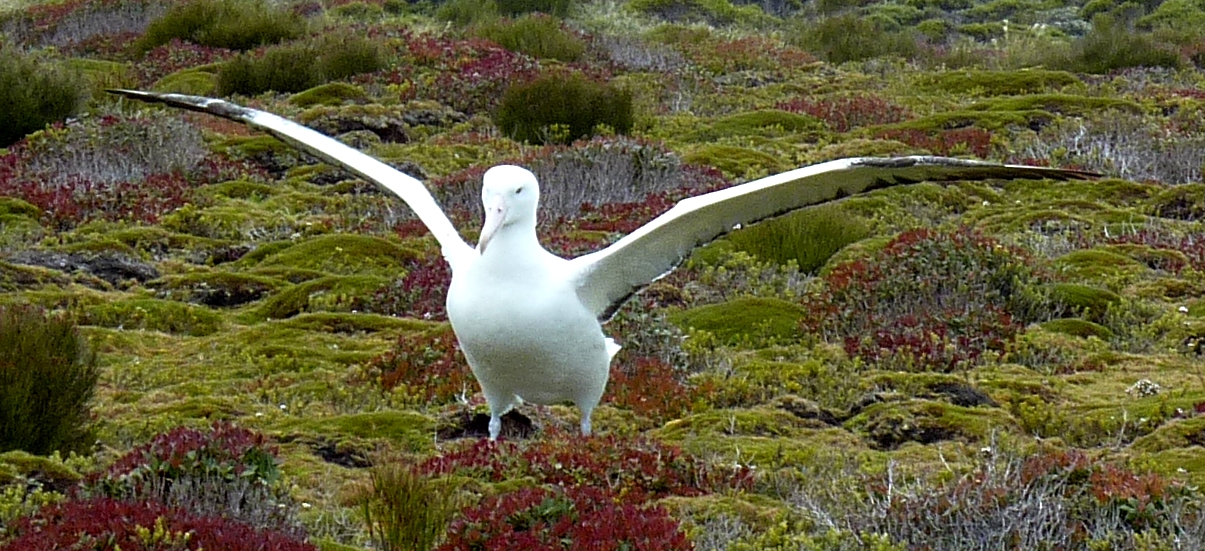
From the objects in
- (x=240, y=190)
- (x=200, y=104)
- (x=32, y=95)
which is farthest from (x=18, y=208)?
(x=200, y=104)

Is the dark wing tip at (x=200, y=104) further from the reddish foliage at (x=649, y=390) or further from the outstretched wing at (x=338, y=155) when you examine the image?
the reddish foliage at (x=649, y=390)

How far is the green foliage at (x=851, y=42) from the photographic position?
23000mm

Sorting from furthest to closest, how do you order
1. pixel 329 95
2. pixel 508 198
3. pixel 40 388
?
1. pixel 329 95
2. pixel 508 198
3. pixel 40 388

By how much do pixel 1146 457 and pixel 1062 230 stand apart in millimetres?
5503

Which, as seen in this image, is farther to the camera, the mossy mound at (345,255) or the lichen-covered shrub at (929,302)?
the mossy mound at (345,255)

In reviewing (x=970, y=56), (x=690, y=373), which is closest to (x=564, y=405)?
(x=690, y=373)

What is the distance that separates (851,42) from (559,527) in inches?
755

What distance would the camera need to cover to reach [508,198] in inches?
260

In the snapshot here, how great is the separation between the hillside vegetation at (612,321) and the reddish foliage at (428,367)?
0.02 metres

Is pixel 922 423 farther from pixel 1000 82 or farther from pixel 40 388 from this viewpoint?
pixel 1000 82

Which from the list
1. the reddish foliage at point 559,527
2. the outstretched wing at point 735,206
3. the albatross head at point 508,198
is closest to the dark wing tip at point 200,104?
the albatross head at point 508,198

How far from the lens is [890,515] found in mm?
5410

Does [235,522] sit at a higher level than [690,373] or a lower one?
higher

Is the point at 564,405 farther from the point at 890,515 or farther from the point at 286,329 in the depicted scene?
the point at 890,515
